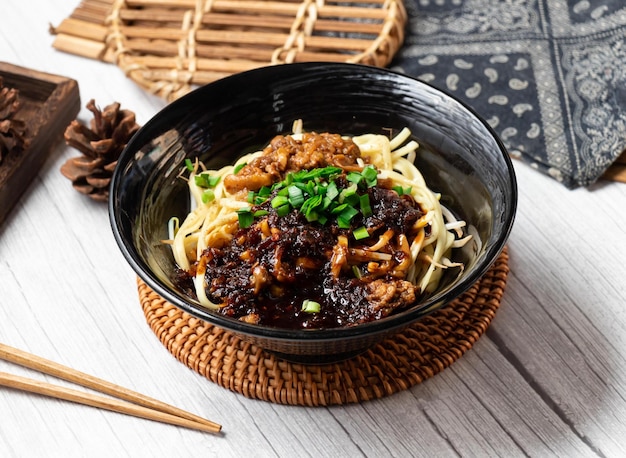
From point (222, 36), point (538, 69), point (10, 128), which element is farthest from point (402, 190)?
point (10, 128)

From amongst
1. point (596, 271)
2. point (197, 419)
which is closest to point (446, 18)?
point (596, 271)

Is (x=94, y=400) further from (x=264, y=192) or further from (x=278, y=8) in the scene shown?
(x=278, y=8)

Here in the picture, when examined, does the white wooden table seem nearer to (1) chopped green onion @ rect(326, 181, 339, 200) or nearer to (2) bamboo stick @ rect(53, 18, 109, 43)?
(1) chopped green onion @ rect(326, 181, 339, 200)

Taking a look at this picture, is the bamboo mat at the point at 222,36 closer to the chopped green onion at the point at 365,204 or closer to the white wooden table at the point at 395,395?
the white wooden table at the point at 395,395

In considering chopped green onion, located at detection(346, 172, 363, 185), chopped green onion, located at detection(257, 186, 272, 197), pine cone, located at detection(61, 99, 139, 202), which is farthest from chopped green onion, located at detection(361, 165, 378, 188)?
pine cone, located at detection(61, 99, 139, 202)

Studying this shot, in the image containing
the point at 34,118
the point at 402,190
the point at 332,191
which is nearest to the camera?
the point at 332,191

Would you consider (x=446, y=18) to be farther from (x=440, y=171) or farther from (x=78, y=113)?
(x=78, y=113)
